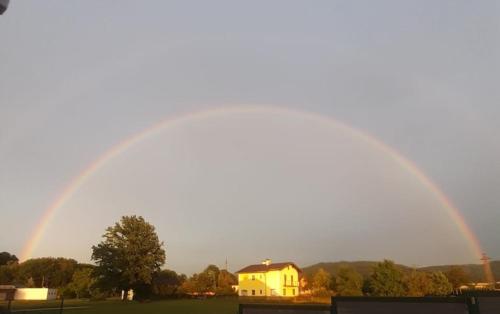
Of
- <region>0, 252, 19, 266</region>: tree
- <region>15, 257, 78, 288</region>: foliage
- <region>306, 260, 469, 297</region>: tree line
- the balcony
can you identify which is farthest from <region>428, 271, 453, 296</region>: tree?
<region>0, 252, 19, 266</region>: tree

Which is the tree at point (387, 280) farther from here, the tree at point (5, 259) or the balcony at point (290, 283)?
the tree at point (5, 259)

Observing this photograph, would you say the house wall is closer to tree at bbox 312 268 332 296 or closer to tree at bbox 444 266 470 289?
tree at bbox 312 268 332 296

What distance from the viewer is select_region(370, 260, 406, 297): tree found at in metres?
64.0

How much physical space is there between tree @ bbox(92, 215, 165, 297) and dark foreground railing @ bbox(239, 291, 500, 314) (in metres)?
73.1

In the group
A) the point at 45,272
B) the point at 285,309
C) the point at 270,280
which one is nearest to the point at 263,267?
the point at 270,280

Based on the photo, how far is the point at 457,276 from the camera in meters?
84.9

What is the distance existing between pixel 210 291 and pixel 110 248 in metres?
34.3

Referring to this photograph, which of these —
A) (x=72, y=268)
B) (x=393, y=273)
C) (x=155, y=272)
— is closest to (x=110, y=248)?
(x=155, y=272)

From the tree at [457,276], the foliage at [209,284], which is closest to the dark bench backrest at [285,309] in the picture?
the tree at [457,276]

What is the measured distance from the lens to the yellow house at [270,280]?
305ft

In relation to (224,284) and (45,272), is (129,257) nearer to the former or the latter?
(224,284)

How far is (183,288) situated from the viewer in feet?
331

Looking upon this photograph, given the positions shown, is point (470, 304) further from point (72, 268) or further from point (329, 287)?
point (72, 268)

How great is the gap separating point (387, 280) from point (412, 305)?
60658mm
